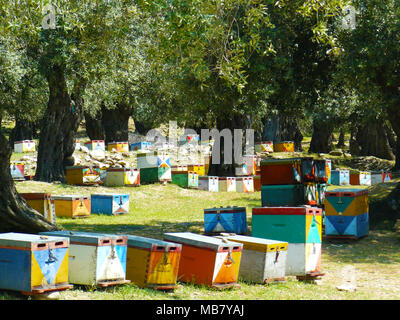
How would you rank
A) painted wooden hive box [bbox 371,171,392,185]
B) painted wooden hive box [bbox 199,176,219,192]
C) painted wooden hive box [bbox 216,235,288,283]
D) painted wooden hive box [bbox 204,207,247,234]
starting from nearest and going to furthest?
painted wooden hive box [bbox 216,235,288,283]
painted wooden hive box [bbox 204,207,247,234]
painted wooden hive box [bbox 199,176,219,192]
painted wooden hive box [bbox 371,171,392,185]

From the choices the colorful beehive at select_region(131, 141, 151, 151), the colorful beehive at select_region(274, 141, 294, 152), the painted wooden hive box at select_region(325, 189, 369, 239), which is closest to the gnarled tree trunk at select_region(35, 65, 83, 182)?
the colorful beehive at select_region(131, 141, 151, 151)

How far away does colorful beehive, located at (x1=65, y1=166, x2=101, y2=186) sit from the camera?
24781 millimetres

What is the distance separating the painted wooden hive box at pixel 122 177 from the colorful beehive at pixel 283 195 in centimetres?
1016

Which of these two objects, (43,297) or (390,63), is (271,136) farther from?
(43,297)

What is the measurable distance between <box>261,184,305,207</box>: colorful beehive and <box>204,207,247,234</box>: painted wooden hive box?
2.01m

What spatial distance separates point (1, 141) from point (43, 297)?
417cm

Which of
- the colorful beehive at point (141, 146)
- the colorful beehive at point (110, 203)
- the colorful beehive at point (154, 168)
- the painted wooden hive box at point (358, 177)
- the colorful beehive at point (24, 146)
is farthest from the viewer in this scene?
the colorful beehive at point (141, 146)

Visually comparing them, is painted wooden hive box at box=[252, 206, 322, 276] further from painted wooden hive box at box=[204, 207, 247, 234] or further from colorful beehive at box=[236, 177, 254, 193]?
colorful beehive at box=[236, 177, 254, 193]

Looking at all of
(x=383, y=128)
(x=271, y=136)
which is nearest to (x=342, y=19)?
(x=383, y=128)

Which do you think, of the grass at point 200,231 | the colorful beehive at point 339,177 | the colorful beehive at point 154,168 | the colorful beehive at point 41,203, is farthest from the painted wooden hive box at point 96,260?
the colorful beehive at point 339,177

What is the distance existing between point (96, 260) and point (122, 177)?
17.7 meters

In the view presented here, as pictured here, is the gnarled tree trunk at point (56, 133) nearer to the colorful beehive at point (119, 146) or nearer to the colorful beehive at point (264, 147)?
the colorful beehive at point (119, 146)

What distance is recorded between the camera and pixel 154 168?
2697cm

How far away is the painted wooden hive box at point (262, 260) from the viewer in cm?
958
